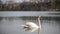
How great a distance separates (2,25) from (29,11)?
35 centimetres

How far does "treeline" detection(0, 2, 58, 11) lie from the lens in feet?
3.84

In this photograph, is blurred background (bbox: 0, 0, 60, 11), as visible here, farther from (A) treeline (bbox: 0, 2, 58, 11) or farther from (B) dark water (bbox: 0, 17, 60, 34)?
(B) dark water (bbox: 0, 17, 60, 34)

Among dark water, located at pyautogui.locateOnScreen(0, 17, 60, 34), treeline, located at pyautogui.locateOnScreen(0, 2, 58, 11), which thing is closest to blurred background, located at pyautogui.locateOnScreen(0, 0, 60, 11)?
treeline, located at pyautogui.locateOnScreen(0, 2, 58, 11)

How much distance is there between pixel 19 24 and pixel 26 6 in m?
0.22

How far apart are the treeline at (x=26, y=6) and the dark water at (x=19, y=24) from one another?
116mm

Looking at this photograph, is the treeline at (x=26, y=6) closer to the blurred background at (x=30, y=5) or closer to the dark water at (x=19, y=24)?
the blurred background at (x=30, y=5)

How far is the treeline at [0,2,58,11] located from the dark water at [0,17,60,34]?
116 mm

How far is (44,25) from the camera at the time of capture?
3.87ft

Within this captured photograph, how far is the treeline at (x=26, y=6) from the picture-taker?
1.17 metres

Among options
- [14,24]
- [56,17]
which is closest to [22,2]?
[14,24]

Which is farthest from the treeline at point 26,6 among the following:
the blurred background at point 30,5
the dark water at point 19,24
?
the dark water at point 19,24

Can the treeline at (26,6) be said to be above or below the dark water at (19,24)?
above

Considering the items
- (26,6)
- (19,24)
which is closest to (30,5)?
(26,6)

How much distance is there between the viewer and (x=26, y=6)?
1.18 m
